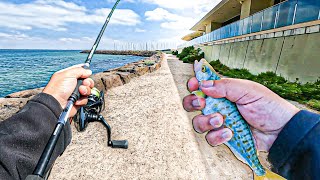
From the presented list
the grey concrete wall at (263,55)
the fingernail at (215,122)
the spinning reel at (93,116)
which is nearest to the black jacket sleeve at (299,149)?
the fingernail at (215,122)

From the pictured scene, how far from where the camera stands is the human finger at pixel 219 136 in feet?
6.65

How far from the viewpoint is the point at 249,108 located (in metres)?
2.30

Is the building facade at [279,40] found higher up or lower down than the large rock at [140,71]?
higher up

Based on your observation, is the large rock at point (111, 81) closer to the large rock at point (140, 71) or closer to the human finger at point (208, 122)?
the large rock at point (140, 71)

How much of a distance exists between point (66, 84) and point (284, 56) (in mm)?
10979

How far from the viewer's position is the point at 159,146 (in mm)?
4191

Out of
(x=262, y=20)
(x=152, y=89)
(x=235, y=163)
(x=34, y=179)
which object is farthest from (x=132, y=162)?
(x=262, y=20)

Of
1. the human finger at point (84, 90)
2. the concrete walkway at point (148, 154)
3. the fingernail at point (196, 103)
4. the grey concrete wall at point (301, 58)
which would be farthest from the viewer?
the grey concrete wall at point (301, 58)

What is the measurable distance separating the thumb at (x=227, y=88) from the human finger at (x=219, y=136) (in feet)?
1.28

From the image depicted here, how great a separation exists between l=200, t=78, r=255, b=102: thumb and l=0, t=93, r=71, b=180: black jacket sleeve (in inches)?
57.4

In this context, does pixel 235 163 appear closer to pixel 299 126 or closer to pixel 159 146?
pixel 159 146

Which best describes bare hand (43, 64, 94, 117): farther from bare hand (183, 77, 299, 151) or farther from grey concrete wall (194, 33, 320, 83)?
grey concrete wall (194, 33, 320, 83)

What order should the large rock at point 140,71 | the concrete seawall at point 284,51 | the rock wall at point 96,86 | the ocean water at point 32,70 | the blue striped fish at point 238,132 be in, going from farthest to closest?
the ocean water at point 32,70 → the large rock at point 140,71 → the concrete seawall at point 284,51 → the rock wall at point 96,86 → the blue striped fish at point 238,132

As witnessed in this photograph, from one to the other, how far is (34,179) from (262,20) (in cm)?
1365
